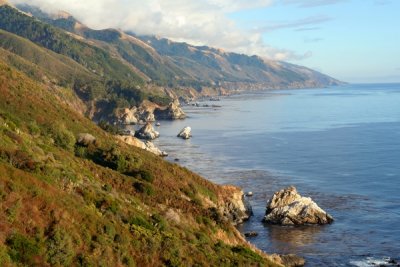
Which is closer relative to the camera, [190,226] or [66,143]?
[190,226]

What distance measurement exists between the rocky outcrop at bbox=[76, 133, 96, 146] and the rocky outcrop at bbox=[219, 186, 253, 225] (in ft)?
78.1

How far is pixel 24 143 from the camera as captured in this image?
163 feet

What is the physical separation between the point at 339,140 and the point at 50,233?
14875 cm

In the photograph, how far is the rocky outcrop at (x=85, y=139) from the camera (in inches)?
3226

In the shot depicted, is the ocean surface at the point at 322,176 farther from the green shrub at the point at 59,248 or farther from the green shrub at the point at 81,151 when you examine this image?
the green shrub at the point at 59,248

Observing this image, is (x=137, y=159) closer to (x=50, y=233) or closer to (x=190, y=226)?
(x=190, y=226)

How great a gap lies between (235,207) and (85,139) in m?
27.2

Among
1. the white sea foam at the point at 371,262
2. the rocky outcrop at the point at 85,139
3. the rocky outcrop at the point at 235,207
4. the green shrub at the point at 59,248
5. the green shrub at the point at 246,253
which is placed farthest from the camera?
the rocky outcrop at the point at 235,207

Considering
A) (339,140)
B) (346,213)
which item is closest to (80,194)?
(346,213)

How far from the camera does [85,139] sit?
83.1m

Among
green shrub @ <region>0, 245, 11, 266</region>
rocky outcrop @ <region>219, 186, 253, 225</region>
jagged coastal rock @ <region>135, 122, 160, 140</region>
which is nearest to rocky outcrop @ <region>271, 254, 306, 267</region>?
rocky outcrop @ <region>219, 186, 253, 225</region>

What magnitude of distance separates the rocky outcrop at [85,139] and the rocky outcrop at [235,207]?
23811 millimetres

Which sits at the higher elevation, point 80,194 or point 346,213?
point 80,194

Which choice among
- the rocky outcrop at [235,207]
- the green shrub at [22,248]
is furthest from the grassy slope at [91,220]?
the rocky outcrop at [235,207]
